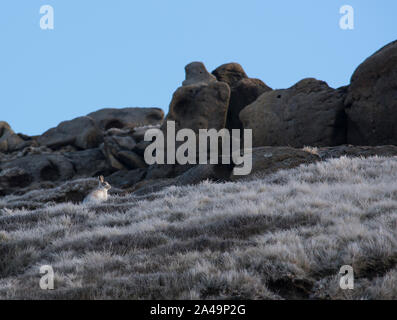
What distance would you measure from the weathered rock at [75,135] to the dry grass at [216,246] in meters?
35.0

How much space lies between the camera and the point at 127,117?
5303 cm

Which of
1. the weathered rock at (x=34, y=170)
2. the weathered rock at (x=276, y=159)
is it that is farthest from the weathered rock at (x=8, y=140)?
the weathered rock at (x=276, y=159)

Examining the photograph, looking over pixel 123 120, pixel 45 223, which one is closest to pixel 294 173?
pixel 45 223

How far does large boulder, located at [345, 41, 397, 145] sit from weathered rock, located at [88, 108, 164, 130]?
95.9 feet

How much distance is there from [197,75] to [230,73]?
3.95 m

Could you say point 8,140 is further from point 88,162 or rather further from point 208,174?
point 208,174

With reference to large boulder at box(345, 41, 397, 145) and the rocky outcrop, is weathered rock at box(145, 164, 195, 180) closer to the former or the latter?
the rocky outcrop

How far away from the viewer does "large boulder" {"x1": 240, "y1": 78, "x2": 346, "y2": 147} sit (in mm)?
27578

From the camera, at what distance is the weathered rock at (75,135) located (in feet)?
157

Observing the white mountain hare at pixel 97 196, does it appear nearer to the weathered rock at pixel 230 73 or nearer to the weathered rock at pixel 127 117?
the weathered rock at pixel 230 73

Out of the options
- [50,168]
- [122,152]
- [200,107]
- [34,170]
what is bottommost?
[34,170]

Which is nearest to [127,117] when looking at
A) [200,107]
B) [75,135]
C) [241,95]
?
[75,135]

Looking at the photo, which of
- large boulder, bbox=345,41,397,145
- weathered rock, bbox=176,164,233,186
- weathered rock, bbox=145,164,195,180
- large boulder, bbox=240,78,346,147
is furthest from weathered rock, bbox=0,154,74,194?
large boulder, bbox=345,41,397,145
